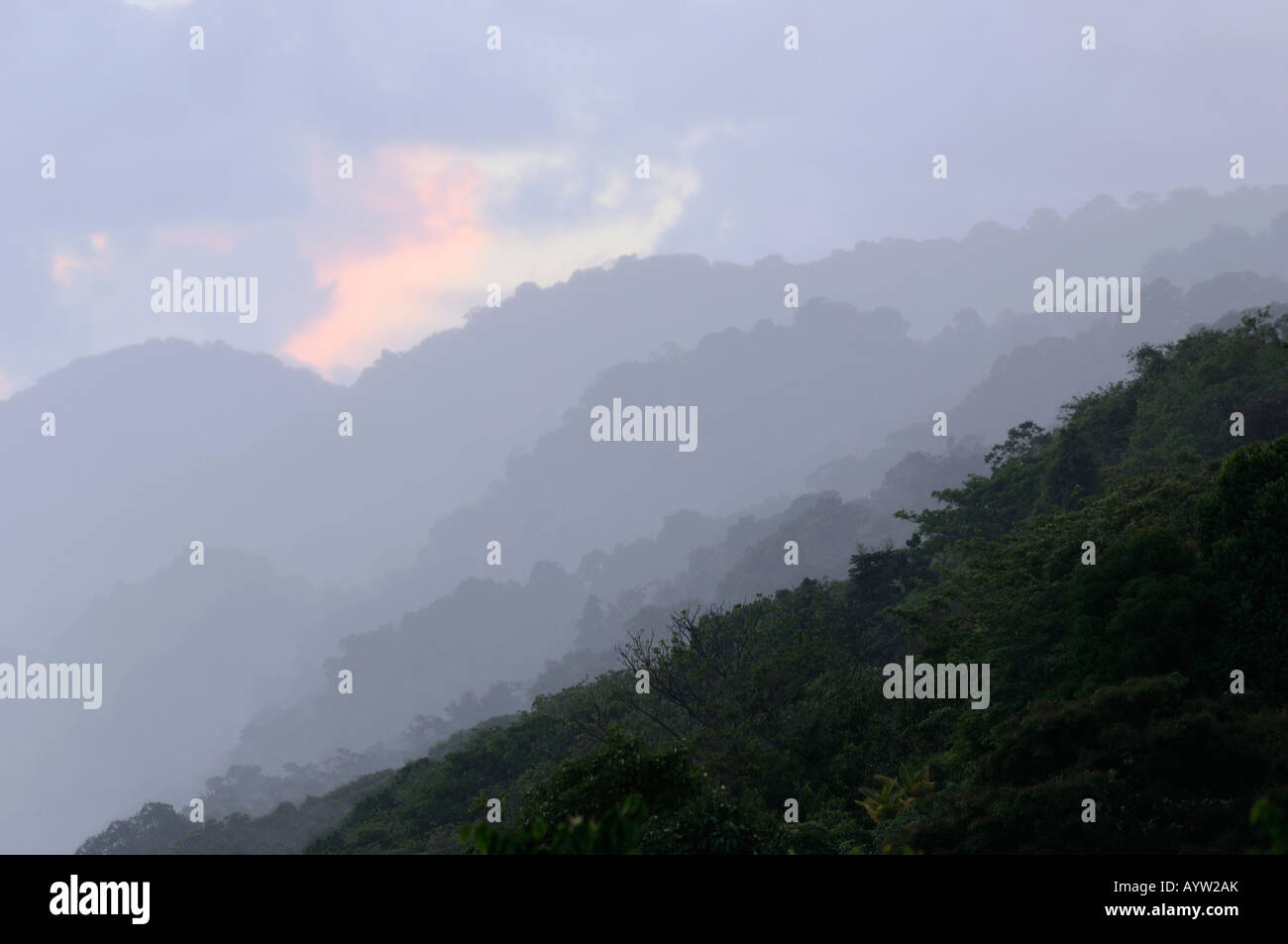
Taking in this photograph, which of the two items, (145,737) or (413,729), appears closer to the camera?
(413,729)

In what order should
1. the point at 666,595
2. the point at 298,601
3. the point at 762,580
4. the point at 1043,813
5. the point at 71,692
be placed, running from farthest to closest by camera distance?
the point at 298,601 < the point at 71,692 < the point at 666,595 < the point at 762,580 < the point at 1043,813

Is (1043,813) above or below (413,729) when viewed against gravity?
above

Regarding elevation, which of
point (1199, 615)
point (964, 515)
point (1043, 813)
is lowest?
point (1043, 813)

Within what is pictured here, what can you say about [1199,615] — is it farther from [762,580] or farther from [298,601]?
[298,601]

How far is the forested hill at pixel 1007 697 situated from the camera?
12672 millimetres

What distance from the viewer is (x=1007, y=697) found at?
1906 centimetres

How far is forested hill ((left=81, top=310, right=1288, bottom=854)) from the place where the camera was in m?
12.7

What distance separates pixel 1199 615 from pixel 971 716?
4442mm

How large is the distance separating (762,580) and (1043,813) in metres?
91.6

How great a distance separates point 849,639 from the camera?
31719 millimetres

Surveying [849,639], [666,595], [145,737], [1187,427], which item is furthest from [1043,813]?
[145,737]

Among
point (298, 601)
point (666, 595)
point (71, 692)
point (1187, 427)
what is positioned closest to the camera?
point (1187, 427)

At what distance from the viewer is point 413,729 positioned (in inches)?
Result: 4611
